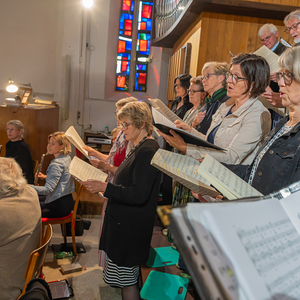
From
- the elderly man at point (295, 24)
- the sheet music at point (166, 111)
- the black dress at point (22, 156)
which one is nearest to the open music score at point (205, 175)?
the sheet music at point (166, 111)

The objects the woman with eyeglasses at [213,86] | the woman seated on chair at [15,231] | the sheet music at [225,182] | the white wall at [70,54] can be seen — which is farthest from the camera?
the white wall at [70,54]

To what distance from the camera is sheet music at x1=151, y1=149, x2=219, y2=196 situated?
3.67ft

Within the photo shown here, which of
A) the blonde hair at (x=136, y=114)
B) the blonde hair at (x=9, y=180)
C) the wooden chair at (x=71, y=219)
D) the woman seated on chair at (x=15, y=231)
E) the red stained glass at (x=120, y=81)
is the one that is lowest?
the wooden chair at (x=71, y=219)

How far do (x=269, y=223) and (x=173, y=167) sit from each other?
1.99 ft

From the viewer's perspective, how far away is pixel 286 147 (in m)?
1.20

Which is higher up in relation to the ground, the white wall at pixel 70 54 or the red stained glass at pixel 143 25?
the red stained glass at pixel 143 25

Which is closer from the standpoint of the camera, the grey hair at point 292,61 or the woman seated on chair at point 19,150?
the grey hair at point 292,61

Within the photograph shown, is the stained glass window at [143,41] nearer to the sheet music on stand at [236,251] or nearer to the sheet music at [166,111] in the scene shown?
the sheet music at [166,111]

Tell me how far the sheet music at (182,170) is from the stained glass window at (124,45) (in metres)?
6.72

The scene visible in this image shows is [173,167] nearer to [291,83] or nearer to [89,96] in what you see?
[291,83]

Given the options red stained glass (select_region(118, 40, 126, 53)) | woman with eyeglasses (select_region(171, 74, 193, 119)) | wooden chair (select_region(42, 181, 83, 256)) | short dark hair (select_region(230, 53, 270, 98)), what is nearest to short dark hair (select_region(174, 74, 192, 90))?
woman with eyeglasses (select_region(171, 74, 193, 119))

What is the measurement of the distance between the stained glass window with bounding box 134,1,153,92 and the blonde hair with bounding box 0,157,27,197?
5933 mm

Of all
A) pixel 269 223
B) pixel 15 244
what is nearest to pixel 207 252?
pixel 269 223

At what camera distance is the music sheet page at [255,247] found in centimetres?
47
